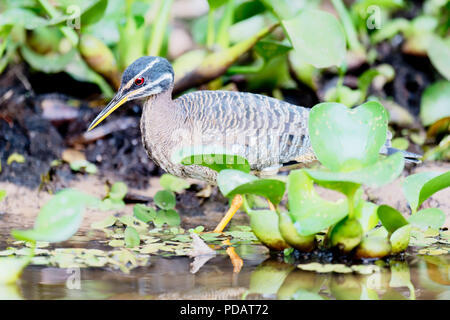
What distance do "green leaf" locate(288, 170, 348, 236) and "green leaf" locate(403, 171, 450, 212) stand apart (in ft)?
1.78

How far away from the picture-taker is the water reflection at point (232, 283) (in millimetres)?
3461

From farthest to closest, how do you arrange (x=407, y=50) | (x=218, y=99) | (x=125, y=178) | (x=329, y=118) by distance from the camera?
(x=407, y=50) < (x=125, y=178) < (x=218, y=99) < (x=329, y=118)

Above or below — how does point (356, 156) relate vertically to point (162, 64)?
below

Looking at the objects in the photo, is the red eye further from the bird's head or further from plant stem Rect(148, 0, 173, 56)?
plant stem Rect(148, 0, 173, 56)

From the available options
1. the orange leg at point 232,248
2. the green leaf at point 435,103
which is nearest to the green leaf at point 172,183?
the orange leg at point 232,248

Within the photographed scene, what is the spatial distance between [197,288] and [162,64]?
2024mm

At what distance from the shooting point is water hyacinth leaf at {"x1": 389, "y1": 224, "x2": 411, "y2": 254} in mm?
3978

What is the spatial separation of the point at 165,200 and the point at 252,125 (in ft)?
3.07

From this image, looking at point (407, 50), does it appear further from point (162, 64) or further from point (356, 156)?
point (356, 156)

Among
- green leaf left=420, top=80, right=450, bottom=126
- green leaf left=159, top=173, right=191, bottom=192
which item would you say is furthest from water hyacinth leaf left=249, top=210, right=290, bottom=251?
green leaf left=420, top=80, right=450, bottom=126

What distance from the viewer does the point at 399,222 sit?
400cm

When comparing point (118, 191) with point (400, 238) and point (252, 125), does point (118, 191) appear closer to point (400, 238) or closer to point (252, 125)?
point (252, 125)
